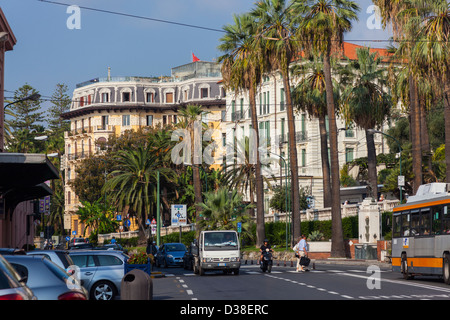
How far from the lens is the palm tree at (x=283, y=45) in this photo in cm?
5397

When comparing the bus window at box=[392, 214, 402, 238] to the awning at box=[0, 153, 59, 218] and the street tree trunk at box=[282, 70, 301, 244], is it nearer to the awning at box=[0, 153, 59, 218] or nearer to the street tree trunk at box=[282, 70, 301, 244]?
the awning at box=[0, 153, 59, 218]

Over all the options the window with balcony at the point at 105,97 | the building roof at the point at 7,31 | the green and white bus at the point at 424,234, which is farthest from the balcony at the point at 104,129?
the green and white bus at the point at 424,234

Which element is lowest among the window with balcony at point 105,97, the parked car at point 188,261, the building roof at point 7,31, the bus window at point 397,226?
the parked car at point 188,261

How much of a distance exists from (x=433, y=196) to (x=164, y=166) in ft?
207

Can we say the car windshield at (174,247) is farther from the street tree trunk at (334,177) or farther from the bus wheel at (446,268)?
the bus wheel at (446,268)

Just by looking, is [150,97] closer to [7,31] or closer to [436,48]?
[7,31]

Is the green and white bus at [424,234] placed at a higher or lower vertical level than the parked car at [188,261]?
higher

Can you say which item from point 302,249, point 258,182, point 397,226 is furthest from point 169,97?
point 397,226

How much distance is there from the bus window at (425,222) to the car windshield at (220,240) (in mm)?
10213

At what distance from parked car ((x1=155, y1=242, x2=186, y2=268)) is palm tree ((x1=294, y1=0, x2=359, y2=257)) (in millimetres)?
9445

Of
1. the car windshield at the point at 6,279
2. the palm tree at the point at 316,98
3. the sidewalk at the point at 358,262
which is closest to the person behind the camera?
the car windshield at the point at 6,279

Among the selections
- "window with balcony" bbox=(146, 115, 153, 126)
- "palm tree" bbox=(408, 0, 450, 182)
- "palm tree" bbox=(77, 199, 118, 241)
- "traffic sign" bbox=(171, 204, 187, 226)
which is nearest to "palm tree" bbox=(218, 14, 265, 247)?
"traffic sign" bbox=(171, 204, 187, 226)

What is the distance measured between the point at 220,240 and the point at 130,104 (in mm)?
89249

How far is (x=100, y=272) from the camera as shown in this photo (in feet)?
71.8
